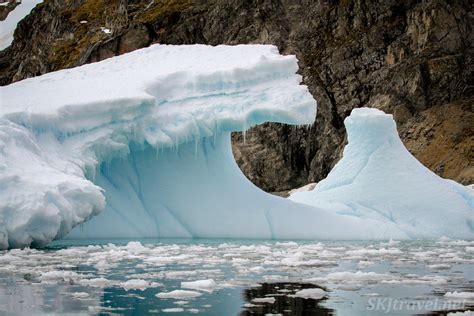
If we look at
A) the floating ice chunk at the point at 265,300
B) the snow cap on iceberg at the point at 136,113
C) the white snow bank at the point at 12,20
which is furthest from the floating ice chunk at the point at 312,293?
the white snow bank at the point at 12,20

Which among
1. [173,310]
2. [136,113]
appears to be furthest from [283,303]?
[136,113]

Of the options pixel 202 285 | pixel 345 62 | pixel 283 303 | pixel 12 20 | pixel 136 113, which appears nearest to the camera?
pixel 283 303

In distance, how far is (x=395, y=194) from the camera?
66.7 ft

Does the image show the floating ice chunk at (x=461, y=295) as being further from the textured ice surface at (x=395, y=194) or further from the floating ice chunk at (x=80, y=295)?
the textured ice surface at (x=395, y=194)

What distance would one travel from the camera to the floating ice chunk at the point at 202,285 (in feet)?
28.1

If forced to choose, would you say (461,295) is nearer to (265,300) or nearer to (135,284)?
(265,300)

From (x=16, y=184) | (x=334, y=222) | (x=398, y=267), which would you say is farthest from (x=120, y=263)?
(x=334, y=222)

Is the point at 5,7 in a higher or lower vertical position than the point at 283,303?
higher

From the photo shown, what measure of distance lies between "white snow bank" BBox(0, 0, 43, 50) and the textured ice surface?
116440mm

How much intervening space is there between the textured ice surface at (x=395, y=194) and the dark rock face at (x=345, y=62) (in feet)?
111

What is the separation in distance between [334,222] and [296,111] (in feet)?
10.5

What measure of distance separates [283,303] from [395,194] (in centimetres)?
1341

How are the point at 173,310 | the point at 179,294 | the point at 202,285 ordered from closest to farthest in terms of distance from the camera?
the point at 173,310 < the point at 179,294 < the point at 202,285

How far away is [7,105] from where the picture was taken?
16.1 metres
